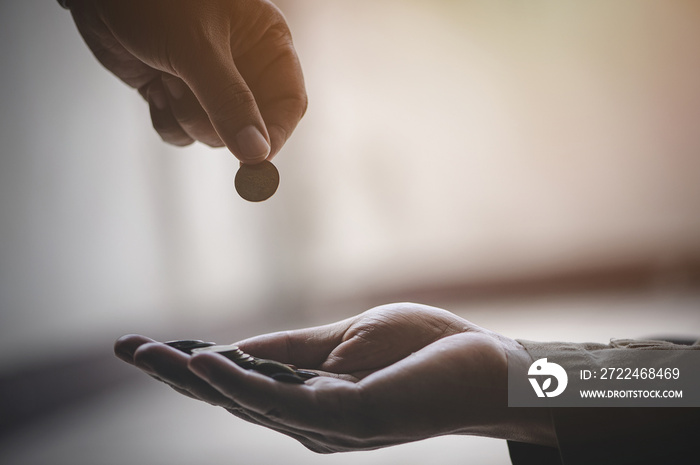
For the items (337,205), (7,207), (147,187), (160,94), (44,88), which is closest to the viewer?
(160,94)

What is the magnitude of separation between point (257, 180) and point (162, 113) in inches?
17.6

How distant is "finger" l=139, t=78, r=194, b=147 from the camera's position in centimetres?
136

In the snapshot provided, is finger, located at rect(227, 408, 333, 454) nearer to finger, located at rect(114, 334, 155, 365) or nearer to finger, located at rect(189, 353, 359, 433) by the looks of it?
finger, located at rect(189, 353, 359, 433)

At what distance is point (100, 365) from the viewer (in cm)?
216

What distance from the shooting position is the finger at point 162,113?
1.36 metres

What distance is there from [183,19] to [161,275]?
A: 1661 mm

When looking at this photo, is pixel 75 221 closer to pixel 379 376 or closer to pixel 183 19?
pixel 183 19

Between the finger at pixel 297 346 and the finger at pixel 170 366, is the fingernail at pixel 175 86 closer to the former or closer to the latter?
the finger at pixel 297 346

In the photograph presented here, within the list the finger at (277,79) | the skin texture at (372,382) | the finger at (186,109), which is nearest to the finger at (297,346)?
the skin texture at (372,382)

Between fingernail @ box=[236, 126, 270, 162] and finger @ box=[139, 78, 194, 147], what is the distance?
0.50 meters

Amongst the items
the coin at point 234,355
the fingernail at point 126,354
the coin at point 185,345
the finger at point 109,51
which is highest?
the finger at point 109,51

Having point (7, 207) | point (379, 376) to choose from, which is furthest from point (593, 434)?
point (7, 207)

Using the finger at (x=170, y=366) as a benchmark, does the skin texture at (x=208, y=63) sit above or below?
above

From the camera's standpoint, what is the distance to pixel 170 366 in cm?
68
